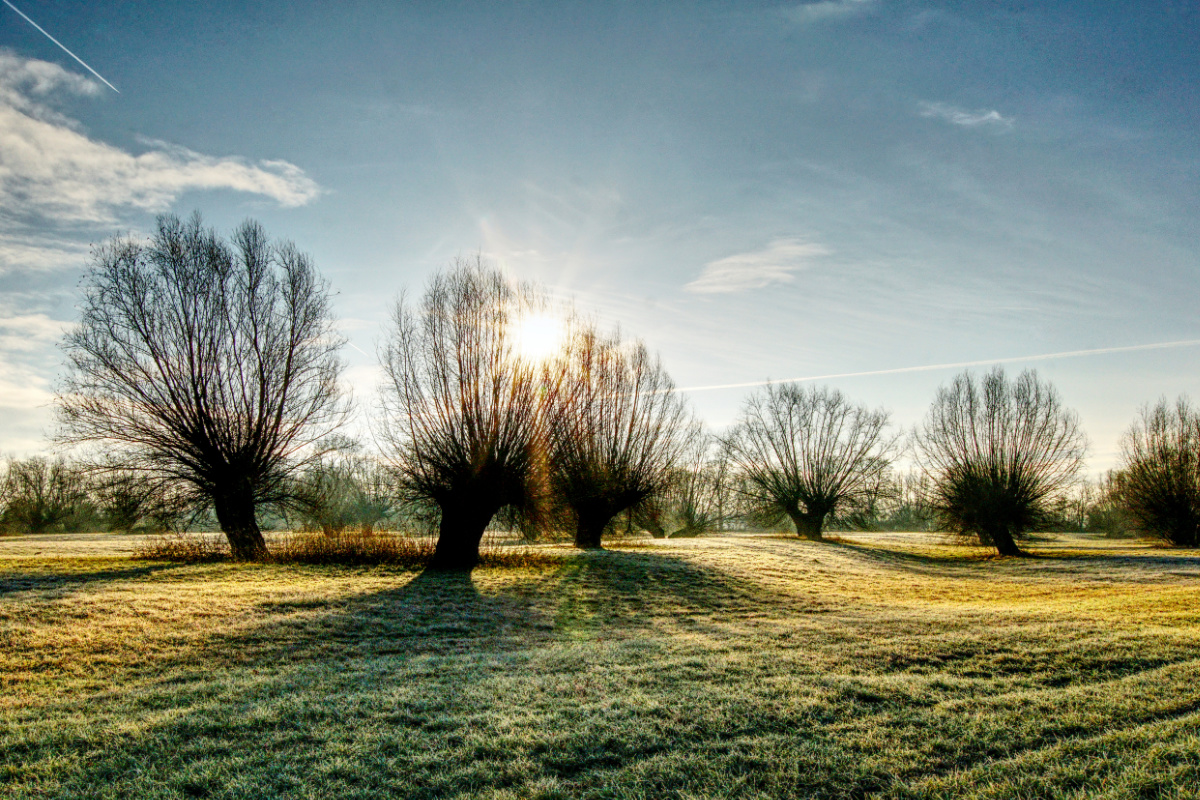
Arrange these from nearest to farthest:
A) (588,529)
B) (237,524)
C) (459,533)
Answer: (459,533)
(237,524)
(588,529)

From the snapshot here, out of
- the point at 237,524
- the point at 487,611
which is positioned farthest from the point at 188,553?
the point at 487,611

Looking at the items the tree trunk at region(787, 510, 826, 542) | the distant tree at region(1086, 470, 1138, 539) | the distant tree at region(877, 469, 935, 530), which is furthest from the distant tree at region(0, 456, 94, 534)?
the distant tree at region(1086, 470, 1138, 539)

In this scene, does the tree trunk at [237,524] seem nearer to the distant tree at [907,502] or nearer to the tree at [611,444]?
the tree at [611,444]

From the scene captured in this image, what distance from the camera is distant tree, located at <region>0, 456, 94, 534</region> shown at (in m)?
45.3

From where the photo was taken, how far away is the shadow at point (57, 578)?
11648 millimetres

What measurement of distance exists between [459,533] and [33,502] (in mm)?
49716

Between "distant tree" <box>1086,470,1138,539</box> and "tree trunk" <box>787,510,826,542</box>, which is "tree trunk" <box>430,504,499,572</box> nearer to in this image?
→ "tree trunk" <box>787,510,826,542</box>

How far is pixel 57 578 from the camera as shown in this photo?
1320cm

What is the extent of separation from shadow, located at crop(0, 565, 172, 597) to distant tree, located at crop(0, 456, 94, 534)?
120 feet

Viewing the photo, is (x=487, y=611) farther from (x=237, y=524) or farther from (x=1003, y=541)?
(x=1003, y=541)

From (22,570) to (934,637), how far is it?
19.5 m

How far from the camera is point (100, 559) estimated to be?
17.6 m

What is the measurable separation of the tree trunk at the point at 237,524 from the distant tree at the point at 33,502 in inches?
1296

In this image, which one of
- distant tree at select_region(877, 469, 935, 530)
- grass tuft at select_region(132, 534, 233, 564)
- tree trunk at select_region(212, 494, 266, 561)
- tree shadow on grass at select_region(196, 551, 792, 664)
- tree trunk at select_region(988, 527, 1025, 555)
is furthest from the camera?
distant tree at select_region(877, 469, 935, 530)
